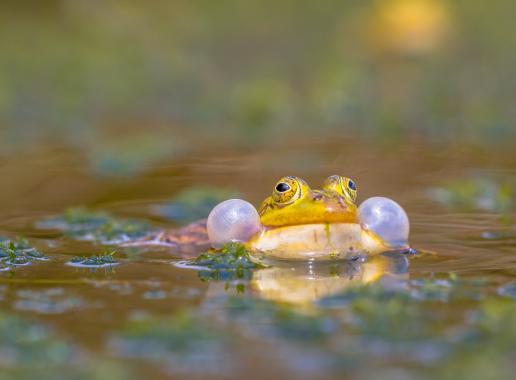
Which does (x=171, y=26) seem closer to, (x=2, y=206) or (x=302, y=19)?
(x=302, y=19)

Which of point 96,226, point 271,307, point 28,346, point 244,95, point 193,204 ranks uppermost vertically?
point 244,95

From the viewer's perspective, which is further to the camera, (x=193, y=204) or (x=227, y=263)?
(x=193, y=204)

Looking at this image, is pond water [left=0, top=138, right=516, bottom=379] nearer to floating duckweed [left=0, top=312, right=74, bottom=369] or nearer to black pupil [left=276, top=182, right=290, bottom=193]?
floating duckweed [left=0, top=312, right=74, bottom=369]

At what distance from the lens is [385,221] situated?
18.1 feet

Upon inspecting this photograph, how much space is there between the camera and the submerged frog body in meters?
5.18

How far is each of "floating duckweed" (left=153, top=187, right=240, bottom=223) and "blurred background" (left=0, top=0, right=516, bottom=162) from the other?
86.8 inches

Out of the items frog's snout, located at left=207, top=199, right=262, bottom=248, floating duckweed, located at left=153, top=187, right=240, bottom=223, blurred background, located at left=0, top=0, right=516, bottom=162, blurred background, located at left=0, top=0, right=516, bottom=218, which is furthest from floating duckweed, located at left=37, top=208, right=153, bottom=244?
blurred background, located at left=0, top=0, right=516, bottom=162

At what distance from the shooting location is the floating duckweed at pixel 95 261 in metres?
5.30

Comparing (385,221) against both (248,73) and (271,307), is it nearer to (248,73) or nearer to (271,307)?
(271,307)

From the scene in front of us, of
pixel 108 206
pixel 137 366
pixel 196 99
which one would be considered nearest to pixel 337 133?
pixel 196 99

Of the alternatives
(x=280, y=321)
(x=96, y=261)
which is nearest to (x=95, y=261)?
(x=96, y=261)

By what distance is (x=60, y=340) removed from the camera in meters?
3.88

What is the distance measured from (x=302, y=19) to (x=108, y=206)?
8460mm

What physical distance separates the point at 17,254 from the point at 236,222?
3.75 ft
